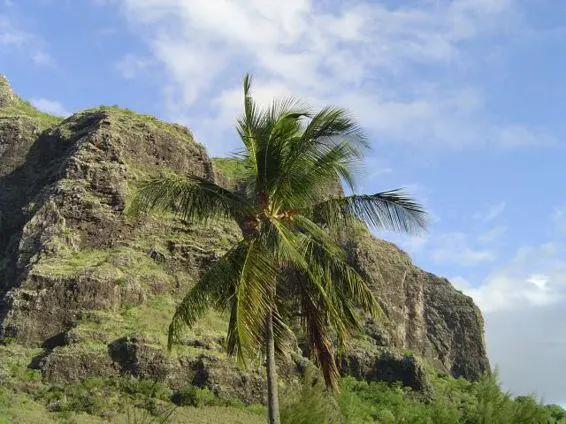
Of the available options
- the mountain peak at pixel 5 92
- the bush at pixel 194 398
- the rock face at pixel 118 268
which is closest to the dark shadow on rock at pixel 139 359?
the rock face at pixel 118 268

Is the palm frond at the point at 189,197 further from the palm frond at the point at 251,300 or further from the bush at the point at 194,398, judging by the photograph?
the bush at the point at 194,398

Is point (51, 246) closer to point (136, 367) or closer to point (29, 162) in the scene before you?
point (136, 367)

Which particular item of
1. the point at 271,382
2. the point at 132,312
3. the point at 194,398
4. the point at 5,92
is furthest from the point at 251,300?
the point at 5,92

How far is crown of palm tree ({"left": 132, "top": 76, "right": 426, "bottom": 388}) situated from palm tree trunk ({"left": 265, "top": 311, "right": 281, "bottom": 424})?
106cm

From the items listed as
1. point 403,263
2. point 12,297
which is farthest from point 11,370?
point 403,263

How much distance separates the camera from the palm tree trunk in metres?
17.8

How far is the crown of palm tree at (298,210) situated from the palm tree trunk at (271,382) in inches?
41.6

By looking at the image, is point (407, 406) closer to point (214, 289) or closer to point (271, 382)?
point (271, 382)

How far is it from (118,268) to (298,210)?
36.2 m

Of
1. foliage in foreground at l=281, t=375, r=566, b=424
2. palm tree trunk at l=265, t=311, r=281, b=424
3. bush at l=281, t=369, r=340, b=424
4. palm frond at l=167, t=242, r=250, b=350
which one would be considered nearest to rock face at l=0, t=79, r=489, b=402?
foliage in foreground at l=281, t=375, r=566, b=424

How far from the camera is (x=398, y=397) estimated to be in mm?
54312

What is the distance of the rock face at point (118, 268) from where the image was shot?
1836 inches

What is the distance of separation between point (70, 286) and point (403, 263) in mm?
43021

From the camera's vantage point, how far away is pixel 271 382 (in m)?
18.0
